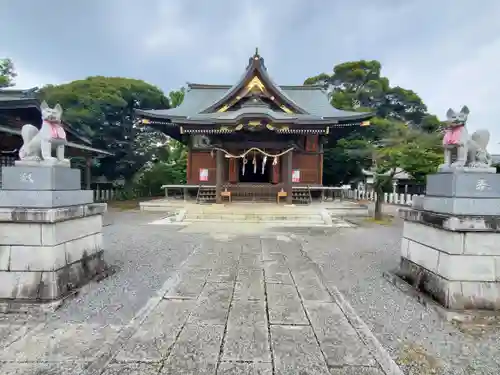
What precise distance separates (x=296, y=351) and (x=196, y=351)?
0.90 m

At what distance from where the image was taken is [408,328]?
3254 millimetres

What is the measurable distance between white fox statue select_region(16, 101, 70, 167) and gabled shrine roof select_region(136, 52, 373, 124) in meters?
11.0

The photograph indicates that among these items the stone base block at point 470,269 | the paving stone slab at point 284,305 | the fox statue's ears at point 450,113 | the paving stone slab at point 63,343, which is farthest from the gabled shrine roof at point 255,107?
the paving stone slab at point 63,343

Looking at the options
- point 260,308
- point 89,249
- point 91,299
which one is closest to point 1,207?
point 89,249

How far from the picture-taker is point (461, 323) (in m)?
3.33

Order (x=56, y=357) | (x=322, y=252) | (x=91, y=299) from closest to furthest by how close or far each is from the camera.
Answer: (x=56, y=357)
(x=91, y=299)
(x=322, y=252)

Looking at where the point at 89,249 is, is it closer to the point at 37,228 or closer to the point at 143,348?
the point at 37,228

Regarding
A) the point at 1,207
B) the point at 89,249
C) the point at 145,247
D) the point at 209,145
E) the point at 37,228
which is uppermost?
the point at 209,145

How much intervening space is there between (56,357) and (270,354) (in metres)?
1.88

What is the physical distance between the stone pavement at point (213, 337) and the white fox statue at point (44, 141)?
6.24ft

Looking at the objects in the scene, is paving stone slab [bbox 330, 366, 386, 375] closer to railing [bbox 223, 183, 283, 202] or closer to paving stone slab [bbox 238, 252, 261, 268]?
paving stone slab [bbox 238, 252, 261, 268]

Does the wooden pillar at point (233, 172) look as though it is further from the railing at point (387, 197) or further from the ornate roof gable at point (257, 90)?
the railing at point (387, 197)

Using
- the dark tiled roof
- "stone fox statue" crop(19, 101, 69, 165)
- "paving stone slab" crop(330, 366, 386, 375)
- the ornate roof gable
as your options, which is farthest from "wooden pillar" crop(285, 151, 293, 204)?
"paving stone slab" crop(330, 366, 386, 375)

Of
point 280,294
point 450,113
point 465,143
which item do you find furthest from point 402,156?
point 280,294
